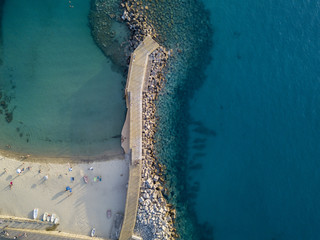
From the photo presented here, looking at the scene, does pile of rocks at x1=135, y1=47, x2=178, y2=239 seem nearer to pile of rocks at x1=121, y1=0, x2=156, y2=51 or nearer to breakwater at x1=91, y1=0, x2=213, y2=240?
breakwater at x1=91, y1=0, x2=213, y2=240

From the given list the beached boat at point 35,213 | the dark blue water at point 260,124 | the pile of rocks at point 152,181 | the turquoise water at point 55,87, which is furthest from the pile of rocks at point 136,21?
the beached boat at point 35,213

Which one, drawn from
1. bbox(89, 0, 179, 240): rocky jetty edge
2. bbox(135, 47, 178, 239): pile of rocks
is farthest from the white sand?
bbox(89, 0, 179, 240): rocky jetty edge

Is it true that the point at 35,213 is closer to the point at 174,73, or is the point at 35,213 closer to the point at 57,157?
the point at 57,157

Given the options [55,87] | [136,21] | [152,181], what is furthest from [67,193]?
[136,21]

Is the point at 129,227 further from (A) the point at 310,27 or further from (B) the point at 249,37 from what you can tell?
(A) the point at 310,27

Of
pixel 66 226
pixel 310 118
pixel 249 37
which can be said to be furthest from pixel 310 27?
pixel 66 226

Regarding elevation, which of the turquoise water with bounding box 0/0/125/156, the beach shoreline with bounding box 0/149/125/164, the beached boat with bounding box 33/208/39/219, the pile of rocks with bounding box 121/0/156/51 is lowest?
the beached boat with bounding box 33/208/39/219
